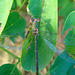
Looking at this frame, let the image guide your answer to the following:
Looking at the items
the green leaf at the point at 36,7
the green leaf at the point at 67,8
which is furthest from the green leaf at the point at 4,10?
the green leaf at the point at 67,8

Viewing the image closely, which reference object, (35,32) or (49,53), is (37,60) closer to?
(49,53)

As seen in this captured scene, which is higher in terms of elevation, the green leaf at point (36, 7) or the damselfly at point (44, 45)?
the green leaf at point (36, 7)

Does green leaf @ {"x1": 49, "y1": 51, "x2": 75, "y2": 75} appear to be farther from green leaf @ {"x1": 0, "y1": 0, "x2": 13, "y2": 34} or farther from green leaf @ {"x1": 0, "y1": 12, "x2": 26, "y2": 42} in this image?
green leaf @ {"x1": 0, "y1": 0, "x2": 13, "y2": 34}

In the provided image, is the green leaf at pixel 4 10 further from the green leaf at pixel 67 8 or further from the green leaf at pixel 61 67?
the green leaf at pixel 67 8

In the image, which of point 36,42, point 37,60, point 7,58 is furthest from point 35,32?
point 7,58

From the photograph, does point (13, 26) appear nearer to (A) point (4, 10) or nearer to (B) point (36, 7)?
(B) point (36, 7)

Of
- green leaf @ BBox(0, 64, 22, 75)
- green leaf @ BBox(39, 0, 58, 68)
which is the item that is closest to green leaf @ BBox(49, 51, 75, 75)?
green leaf @ BBox(39, 0, 58, 68)
